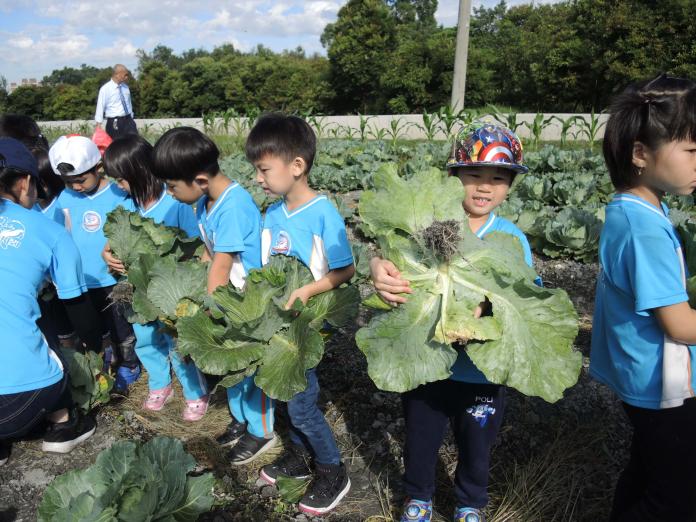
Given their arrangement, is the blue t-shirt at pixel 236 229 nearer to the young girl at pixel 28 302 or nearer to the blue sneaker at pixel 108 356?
the young girl at pixel 28 302

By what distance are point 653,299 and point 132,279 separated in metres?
2.23

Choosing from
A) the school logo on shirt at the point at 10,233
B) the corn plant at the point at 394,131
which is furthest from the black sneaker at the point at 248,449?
the corn plant at the point at 394,131

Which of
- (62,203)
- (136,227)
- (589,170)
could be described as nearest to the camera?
(136,227)

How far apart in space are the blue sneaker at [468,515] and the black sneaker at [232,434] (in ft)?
4.21

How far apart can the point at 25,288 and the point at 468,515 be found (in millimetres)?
2354

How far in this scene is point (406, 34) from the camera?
30734mm

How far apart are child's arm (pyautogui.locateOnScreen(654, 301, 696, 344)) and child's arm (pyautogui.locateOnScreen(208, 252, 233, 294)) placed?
182cm

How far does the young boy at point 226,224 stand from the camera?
8.21 feet

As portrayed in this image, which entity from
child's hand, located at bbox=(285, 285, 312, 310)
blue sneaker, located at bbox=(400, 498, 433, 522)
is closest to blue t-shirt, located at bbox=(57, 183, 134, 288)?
child's hand, located at bbox=(285, 285, 312, 310)

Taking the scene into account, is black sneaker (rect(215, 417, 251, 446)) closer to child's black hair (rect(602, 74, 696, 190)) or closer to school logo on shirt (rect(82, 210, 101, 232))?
school logo on shirt (rect(82, 210, 101, 232))

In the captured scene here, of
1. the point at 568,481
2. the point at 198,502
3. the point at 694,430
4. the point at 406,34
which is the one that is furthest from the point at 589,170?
the point at 406,34

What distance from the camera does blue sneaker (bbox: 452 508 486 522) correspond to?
2051mm

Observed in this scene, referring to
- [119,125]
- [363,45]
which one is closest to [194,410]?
[119,125]

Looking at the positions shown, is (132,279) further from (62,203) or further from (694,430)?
(694,430)
